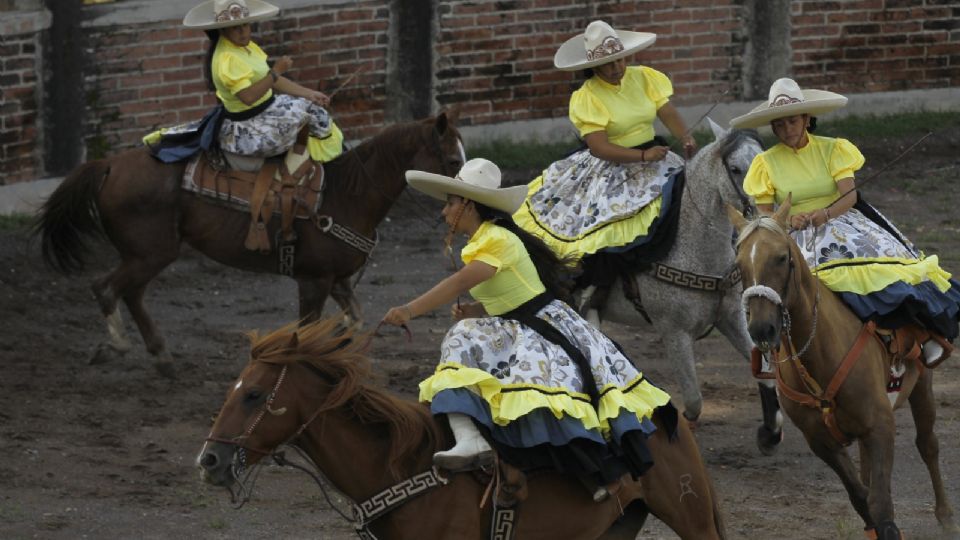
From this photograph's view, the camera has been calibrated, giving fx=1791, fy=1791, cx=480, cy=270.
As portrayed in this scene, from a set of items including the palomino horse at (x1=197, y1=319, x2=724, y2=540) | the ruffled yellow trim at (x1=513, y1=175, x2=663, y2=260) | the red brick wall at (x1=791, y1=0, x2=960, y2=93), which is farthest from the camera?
the red brick wall at (x1=791, y1=0, x2=960, y2=93)

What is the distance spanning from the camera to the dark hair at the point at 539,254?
7.01m

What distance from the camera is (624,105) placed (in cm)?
1009

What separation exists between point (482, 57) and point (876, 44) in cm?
401

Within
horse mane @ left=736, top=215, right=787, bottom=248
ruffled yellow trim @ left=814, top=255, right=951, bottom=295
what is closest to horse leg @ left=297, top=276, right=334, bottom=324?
ruffled yellow trim @ left=814, top=255, right=951, bottom=295

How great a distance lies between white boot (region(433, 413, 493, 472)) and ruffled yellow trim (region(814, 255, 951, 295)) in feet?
8.24

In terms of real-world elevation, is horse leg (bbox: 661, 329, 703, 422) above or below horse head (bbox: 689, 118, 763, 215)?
below

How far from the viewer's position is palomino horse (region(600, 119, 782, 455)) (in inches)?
379

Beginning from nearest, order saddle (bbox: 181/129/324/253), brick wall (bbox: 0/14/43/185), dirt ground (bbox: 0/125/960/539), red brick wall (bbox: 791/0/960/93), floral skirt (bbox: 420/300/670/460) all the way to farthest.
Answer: floral skirt (bbox: 420/300/670/460), dirt ground (bbox: 0/125/960/539), saddle (bbox: 181/129/324/253), brick wall (bbox: 0/14/43/185), red brick wall (bbox: 791/0/960/93)

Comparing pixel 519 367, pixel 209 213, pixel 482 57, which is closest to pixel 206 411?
pixel 209 213

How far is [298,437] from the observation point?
6.50 meters

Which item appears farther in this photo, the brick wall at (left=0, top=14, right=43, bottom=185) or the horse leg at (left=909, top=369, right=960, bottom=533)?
the brick wall at (left=0, top=14, right=43, bottom=185)

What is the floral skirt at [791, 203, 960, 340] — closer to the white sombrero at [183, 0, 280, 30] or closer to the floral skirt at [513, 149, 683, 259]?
the floral skirt at [513, 149, 683, 259]

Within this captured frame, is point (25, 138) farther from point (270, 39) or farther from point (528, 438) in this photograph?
point (528, 438)

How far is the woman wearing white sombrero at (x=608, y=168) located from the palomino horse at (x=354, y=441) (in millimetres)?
3305
